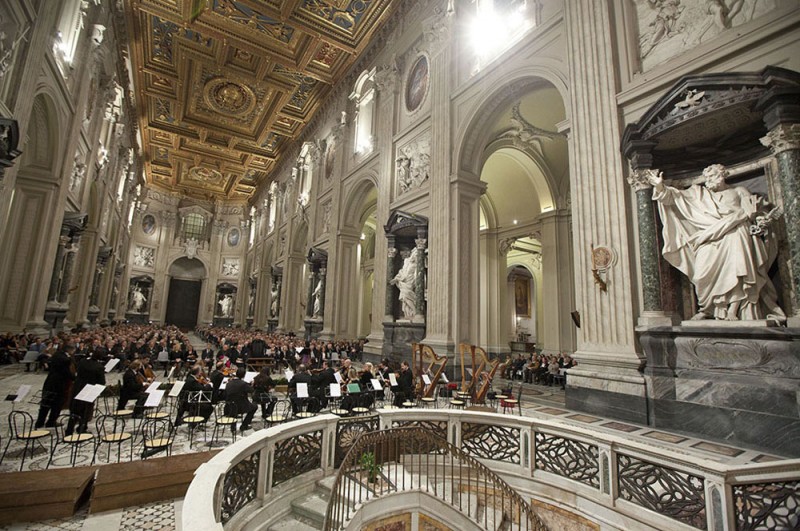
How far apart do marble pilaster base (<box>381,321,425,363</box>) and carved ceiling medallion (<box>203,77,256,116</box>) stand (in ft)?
52.2

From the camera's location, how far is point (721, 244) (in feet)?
17.0

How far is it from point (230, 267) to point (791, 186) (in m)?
37.2

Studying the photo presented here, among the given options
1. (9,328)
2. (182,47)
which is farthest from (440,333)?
(182,47)

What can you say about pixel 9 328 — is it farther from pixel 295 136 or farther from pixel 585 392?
pixel 295 136

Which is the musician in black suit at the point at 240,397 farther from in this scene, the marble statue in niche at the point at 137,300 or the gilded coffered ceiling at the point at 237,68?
the marble statue in niche at the point at 137,300

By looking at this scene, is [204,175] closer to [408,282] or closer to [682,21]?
[408,282]

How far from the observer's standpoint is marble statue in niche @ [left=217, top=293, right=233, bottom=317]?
35.4 metres

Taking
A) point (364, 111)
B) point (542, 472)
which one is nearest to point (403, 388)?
point (542, 472)

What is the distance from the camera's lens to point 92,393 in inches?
192

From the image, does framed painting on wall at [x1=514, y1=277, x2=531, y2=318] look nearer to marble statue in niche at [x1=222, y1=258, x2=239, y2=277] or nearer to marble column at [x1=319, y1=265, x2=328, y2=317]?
marble column at [x1=319, y1=265, x2=328, y2=317]

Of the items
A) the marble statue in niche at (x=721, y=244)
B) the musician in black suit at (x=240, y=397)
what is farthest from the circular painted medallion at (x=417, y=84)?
the musician in black suit at (x=240, y=397)

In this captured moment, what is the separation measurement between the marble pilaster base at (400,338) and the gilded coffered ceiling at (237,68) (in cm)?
1101

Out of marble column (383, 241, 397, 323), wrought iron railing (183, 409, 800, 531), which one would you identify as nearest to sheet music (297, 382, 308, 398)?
wrought iron railing (183, 409, 800, 531)

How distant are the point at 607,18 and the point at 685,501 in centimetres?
735
